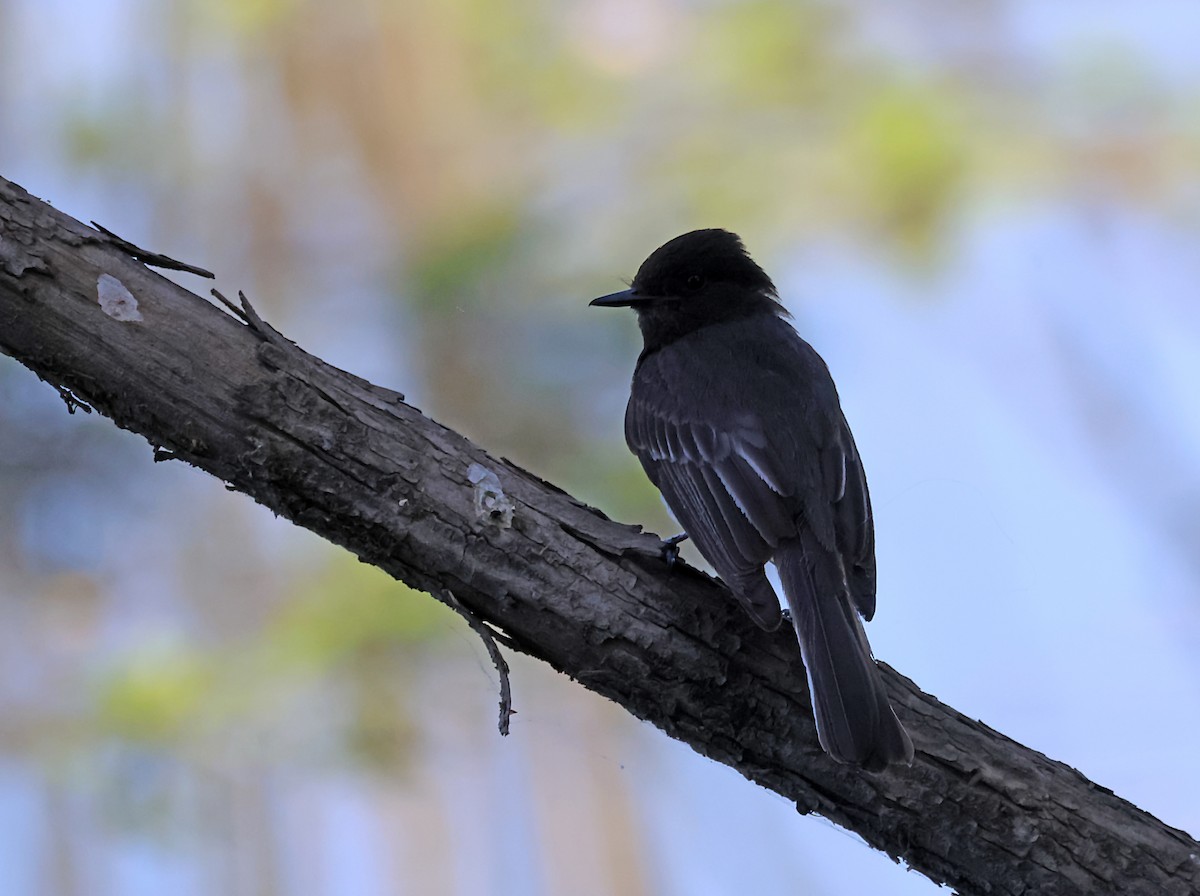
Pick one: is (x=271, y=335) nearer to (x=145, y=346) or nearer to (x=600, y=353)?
(x=145, y=346)

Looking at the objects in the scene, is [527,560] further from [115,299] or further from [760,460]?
[115,299]

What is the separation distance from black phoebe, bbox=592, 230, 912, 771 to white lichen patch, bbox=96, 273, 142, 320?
129cm

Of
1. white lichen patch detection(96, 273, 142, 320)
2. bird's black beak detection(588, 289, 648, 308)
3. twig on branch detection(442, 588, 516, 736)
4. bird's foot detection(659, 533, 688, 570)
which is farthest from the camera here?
bird's black beak detection(588, 289, 648, 308)

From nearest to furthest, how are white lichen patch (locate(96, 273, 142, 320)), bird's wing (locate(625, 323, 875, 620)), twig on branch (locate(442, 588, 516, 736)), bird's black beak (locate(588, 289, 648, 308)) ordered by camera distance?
white lichen patch (locate(96, 273, 142, 320))
twig on branch (locate(442, 588, 516, 736))
bird's wing (locate(625, 323, 875, 620))
bird's black beak (locate(588, 289, 648, 308))

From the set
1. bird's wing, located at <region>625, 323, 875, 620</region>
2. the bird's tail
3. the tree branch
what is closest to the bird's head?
bird's wing, located at <region>625, 323, 875, 620</region>

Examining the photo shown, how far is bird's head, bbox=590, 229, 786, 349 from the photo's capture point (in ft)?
12.1

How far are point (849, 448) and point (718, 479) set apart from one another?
0.40 m

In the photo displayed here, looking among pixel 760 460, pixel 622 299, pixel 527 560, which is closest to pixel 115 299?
pixel 527 560

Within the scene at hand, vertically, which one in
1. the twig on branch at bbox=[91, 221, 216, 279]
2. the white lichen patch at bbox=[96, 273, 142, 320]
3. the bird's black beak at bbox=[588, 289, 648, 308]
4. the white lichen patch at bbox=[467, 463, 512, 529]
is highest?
the bird's black beak at bbox=[588, 289, 648, 308]

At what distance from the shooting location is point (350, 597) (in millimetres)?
4238

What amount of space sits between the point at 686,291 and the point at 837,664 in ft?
5.04

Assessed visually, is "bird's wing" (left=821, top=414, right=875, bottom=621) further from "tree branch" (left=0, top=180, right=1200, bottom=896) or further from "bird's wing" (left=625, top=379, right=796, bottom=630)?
"tree branch" (left=0, top=180, right=1200, bottom=896)

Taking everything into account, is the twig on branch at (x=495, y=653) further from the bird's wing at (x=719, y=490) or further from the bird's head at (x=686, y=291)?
the bird's head at (x=686, y=291)

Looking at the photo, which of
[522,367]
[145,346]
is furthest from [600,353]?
[145,346]
